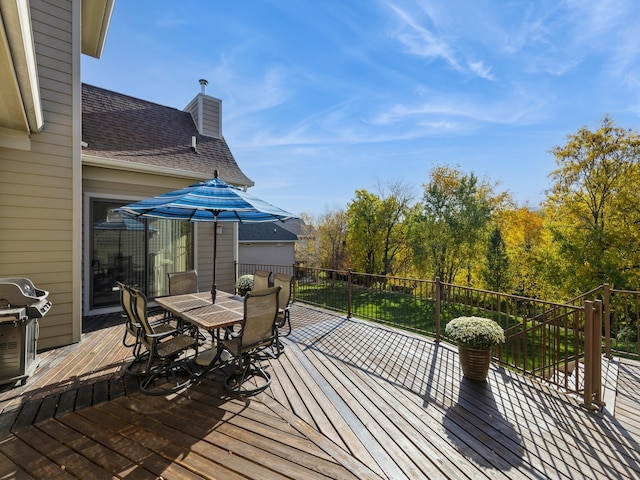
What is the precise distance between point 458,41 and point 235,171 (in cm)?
621

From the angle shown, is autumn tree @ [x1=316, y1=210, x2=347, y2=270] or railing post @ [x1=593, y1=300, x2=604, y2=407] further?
autumn tree @ [x1=316, y1=210, x2=347, y2=270]

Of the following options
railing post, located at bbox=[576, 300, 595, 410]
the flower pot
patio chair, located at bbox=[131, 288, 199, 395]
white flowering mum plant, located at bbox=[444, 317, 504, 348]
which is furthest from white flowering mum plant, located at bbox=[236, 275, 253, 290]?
railing post, located at bbox=[576, 300, 595, 410]

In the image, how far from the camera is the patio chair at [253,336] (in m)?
2.84

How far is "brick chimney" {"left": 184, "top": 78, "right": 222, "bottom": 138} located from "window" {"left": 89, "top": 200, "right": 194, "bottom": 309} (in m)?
3.20

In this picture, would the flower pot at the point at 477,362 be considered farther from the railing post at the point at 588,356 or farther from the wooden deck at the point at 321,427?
the railing post at the point at 588,356

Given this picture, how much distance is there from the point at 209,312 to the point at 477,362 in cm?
331

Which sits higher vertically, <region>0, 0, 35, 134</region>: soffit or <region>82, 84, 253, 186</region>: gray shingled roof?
<region>82, 84, 253, 186</region>: gray shingled roof

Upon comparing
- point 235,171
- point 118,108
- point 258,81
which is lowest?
point 235,171

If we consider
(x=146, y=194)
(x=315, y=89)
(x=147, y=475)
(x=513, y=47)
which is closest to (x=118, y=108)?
(x=146, y=194)

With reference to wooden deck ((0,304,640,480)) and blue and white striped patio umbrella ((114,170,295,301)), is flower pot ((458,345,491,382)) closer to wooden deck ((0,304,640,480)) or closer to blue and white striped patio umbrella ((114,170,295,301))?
wooden deck ((0,304,640,480))

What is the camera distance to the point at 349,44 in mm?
6844

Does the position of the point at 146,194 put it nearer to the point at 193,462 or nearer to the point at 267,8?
the point at 267,8

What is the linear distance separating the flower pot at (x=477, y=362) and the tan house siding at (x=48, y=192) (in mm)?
5596

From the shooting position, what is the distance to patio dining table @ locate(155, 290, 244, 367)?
122 inches
